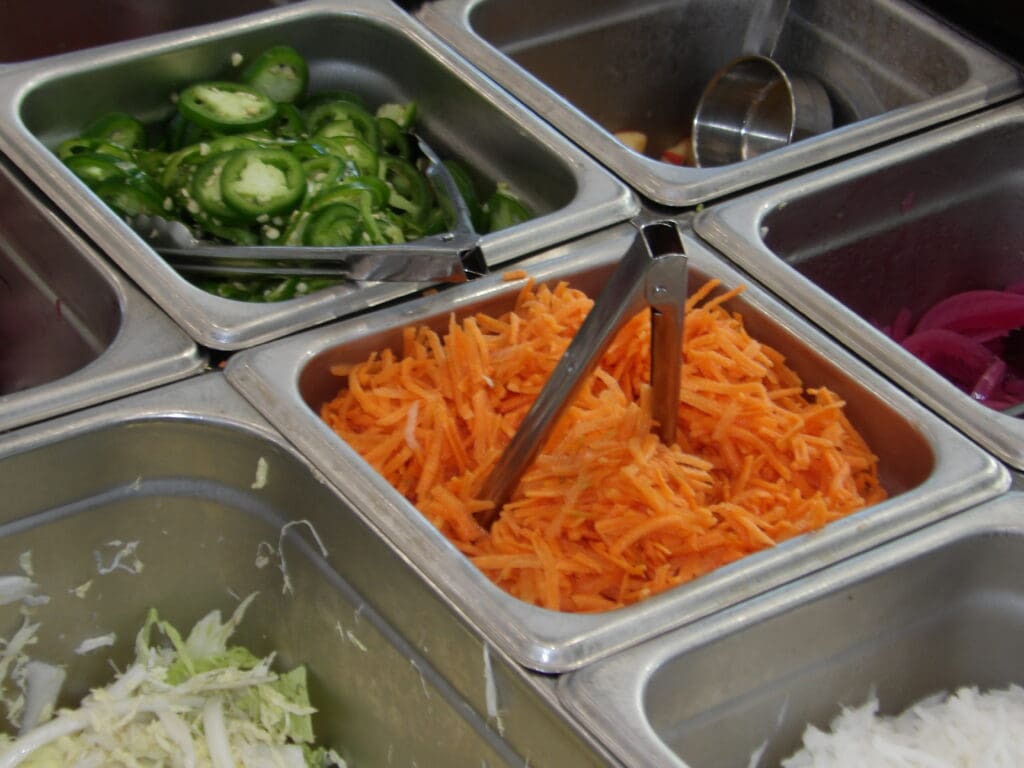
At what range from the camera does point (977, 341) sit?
2.30m

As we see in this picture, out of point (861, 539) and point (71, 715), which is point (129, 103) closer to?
point (71, 715)

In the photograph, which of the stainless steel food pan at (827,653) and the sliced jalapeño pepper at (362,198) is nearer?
the stainless steel food pan at (827,653)

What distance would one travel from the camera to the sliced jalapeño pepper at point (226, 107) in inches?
88.5

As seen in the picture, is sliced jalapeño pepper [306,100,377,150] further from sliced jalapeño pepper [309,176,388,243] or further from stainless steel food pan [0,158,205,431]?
stainless steel food pan [0,158,205,431]

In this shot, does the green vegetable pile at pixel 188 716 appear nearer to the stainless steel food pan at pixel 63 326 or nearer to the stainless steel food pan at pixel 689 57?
the stainless steel food pan at pixel 63 326

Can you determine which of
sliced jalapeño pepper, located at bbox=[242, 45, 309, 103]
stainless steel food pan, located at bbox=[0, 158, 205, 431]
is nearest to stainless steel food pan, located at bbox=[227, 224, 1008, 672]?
stainless steel food pan, located at bbox=[0, 158, 205, 431]

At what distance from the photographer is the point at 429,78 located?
2420 mm

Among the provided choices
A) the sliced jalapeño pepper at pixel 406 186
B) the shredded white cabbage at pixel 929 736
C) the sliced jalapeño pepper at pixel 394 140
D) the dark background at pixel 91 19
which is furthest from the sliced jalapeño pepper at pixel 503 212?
the shredded white cabbage at pixel 929 736

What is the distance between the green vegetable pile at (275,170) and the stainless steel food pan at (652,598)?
20cm

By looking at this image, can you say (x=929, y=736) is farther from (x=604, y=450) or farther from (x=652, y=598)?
(x=604, y=450)

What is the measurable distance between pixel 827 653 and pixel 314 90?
59.4 inches

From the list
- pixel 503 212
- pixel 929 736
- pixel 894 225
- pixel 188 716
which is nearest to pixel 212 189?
pixel 503 212

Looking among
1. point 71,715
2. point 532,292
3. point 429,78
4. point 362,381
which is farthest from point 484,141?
point 71,715

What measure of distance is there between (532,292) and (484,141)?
526 millimetres
